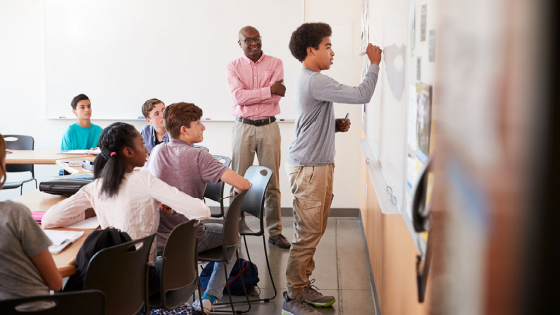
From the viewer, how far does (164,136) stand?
3.89 meters

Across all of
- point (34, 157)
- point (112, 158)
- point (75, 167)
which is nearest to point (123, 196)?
point (112, 158)

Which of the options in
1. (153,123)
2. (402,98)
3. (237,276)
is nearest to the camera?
(402,98)

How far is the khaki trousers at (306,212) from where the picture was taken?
263 centimetres

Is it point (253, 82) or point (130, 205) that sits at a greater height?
point (253, 82)

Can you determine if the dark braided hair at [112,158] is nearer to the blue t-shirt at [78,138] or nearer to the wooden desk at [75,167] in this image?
the wooden desk at [75,167]

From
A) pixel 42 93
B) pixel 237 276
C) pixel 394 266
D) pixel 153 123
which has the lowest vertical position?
pixel 237 276

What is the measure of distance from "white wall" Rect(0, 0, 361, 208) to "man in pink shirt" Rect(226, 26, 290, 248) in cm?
79

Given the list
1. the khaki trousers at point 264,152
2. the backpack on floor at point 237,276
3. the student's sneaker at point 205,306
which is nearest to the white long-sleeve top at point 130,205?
the student's sneaker at point 205,306

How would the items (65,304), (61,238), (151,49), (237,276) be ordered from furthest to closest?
(151,49), (237,276), (61,238), (65,304)

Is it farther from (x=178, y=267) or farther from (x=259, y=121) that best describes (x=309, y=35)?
(x=259, y=121)

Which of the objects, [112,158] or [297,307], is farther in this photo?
[297,307]

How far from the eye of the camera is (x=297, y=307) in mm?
2756

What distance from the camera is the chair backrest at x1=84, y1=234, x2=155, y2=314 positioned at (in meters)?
1.65

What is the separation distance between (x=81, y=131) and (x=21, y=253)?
10.4ft
